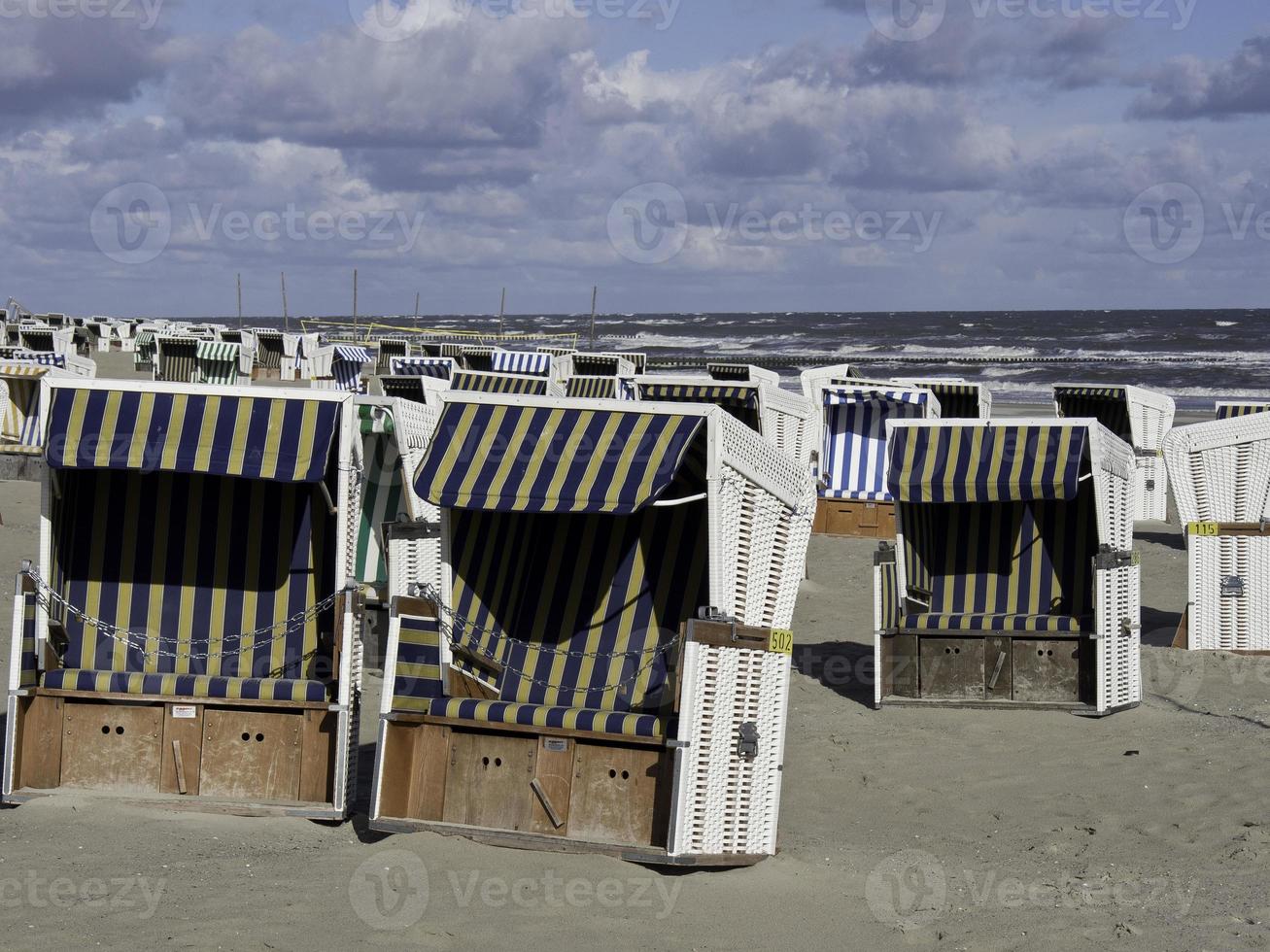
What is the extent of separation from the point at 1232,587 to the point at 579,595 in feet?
19.3

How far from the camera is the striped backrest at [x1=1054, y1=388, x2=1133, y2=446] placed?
2005 centimetres

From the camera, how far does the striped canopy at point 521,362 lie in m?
23.7

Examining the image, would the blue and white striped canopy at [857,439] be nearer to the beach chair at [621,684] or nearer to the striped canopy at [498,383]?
the striped canopy at [498,383]

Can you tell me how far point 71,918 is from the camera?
218 inches

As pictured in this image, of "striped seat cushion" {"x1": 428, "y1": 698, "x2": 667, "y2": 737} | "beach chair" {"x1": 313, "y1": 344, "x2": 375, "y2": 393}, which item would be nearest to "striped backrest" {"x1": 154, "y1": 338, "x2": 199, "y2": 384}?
"beach chair" {"x1": 313, "y1": 344, "x2": 375, "y2": 393}

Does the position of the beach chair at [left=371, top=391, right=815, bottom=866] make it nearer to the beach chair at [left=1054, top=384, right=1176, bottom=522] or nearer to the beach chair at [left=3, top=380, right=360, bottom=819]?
the beach chair at [left=3, top=380, right=360, bottom=819]

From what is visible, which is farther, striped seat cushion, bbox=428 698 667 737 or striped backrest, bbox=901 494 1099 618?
striped backrest, bbox=901 494 1099 618

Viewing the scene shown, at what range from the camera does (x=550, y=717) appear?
669 centimetres

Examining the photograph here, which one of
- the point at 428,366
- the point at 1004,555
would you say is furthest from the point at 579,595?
the point at 428,366

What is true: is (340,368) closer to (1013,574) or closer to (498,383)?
(498,383)

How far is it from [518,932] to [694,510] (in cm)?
244

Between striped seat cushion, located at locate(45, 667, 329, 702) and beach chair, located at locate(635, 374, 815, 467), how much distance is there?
9.56 meters

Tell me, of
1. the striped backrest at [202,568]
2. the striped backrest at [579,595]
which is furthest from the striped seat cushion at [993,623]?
the striped backrest at [202,568]

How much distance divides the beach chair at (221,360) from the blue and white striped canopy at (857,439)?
19.7 m
